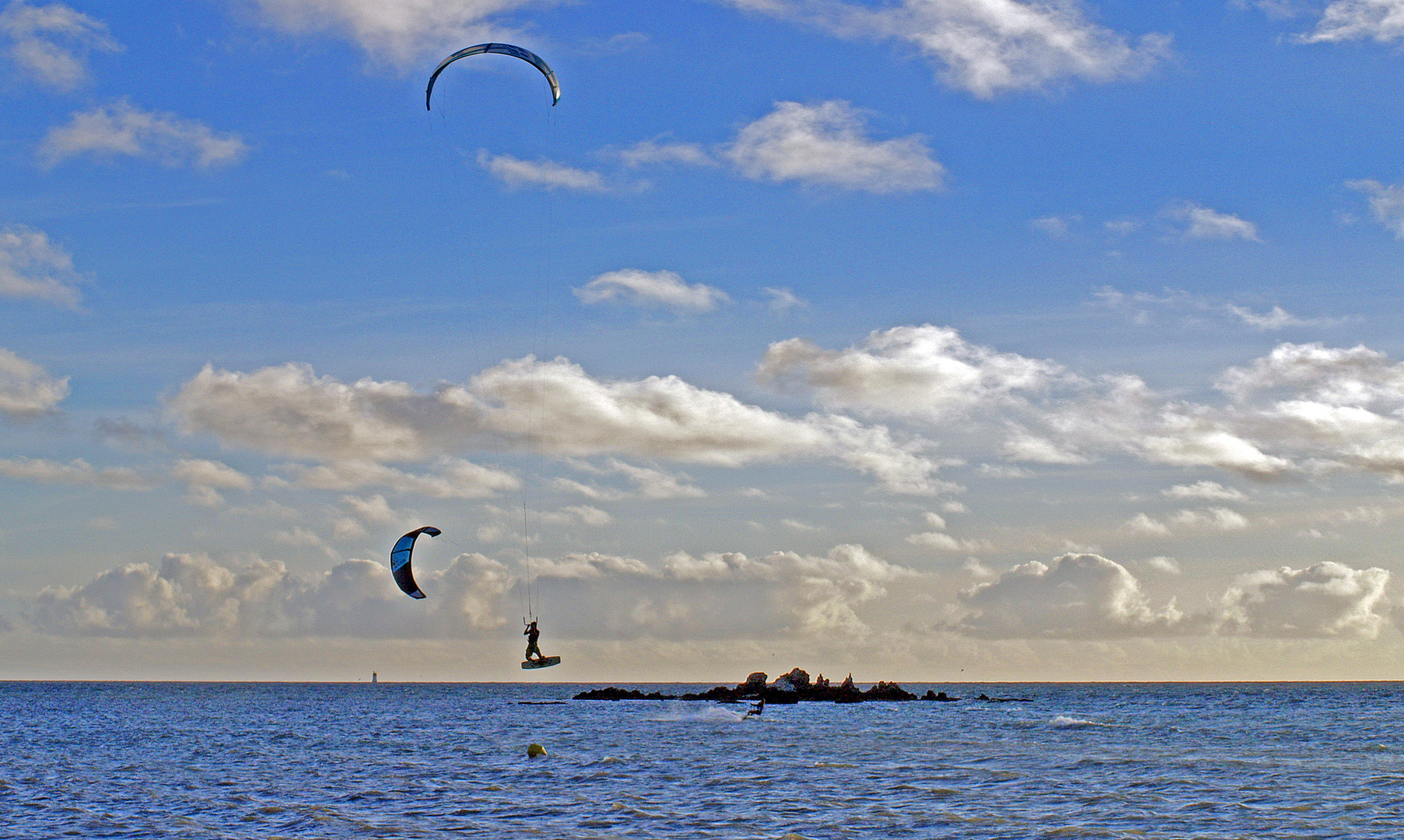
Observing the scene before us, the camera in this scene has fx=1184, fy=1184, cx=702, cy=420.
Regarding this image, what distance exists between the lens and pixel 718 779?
34.6 meters

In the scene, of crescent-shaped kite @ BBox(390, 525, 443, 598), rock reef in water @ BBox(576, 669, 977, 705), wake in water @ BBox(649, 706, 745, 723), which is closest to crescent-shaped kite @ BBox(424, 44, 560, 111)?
crescent-shaped kite @ BBox(390, 525, 443, 598)

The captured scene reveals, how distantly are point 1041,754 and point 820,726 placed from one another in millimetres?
19101

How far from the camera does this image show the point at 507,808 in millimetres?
28438

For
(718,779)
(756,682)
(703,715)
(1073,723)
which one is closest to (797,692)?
(756,682)

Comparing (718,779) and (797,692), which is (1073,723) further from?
(718,779)

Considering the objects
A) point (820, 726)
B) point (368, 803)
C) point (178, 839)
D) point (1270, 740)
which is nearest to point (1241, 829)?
point (368, 803)

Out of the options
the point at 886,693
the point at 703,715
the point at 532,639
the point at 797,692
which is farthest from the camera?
the point at 886,693

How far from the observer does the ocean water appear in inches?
1029

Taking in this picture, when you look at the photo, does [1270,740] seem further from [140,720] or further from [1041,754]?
[140,720]

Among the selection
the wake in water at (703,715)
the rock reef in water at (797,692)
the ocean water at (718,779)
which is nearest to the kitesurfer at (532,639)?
the ocean water at (718,779)

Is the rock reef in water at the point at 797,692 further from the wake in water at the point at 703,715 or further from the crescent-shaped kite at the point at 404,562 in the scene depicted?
the crescent-shaped kite at the point at 404,562

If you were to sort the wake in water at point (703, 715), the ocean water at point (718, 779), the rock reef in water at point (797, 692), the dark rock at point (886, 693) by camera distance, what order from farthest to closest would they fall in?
1. the dark rock at point (886, 693)
2. the rock reef in water at point (797, 692)
3. the wake in water at point (703, 715)
4. the ocean water at point (718, 779)

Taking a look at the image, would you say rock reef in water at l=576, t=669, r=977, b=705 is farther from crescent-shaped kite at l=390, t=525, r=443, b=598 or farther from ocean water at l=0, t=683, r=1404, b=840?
crescent-shaped kite at l=390, t=525, r=443, b=598

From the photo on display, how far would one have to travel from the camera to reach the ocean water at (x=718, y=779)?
85.8 feet
